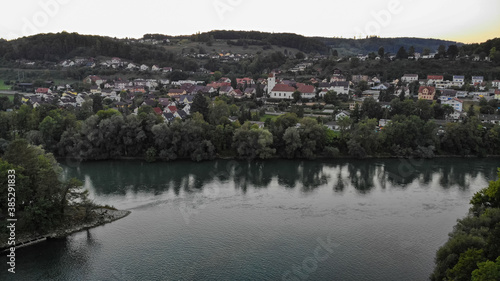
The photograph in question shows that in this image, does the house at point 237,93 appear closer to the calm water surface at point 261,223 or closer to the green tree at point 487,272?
the calm water surface at point 261,223

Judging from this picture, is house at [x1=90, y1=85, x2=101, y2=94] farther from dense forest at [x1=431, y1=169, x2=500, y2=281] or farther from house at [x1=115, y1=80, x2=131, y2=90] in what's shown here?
dense forest at [x1=431, y1=169, x2=500, y2=281]

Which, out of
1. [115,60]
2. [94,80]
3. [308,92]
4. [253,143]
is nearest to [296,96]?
[308,92]

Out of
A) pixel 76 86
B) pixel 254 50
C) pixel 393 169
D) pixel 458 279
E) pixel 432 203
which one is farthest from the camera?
pixel 254 50

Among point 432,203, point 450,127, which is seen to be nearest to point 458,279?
point 432,203

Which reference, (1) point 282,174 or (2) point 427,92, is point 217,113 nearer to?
(1) point 282,174

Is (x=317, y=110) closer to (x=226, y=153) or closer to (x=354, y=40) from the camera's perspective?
(x=226, y=153)

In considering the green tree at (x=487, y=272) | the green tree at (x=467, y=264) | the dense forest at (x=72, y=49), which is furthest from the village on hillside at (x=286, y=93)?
the green tree at (x=487, y=272)
